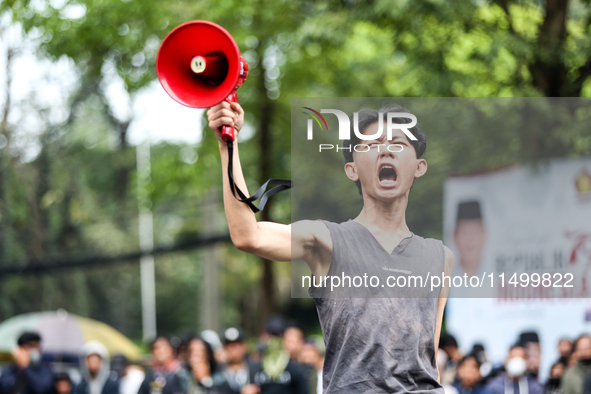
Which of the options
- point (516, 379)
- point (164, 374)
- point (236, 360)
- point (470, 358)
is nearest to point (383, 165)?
point (470, 358)

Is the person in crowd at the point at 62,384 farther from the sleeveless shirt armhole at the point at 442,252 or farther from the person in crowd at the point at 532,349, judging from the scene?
the sleeveless shirt armhole at the point at 442,252

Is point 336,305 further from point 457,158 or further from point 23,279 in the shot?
point 23,279

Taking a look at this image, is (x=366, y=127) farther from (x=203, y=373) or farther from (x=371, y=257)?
(x=203, y=373)

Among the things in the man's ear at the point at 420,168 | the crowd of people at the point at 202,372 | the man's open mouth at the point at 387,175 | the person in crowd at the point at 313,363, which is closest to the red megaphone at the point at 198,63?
the man's open mouth at the point at 387,175

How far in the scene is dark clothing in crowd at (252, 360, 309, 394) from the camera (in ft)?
24.4

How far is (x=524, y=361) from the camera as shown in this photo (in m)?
7.10

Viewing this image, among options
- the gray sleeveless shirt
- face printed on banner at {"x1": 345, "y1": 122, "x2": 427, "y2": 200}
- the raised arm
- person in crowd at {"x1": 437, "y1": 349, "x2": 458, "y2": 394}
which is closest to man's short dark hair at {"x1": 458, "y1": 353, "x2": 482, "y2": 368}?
person in crowd at {"x1": 437, "y1": 349, "x2": 458, "y2": 394}

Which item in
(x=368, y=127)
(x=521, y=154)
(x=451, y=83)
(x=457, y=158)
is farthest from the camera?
(x=451, y=83)

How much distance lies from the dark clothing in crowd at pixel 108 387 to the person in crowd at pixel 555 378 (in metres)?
4.87

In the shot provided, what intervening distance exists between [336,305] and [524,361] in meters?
5.10

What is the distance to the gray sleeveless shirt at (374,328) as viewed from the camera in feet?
8.43

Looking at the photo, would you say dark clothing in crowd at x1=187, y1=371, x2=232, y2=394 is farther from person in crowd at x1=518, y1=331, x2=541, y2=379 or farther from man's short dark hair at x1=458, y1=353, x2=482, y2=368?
person in crowd at x1=518, y1=331, x2=541, y2=379

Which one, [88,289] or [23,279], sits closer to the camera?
[23,279]

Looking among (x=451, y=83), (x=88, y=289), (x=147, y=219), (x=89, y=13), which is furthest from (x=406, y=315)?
(x=88, y=289)
